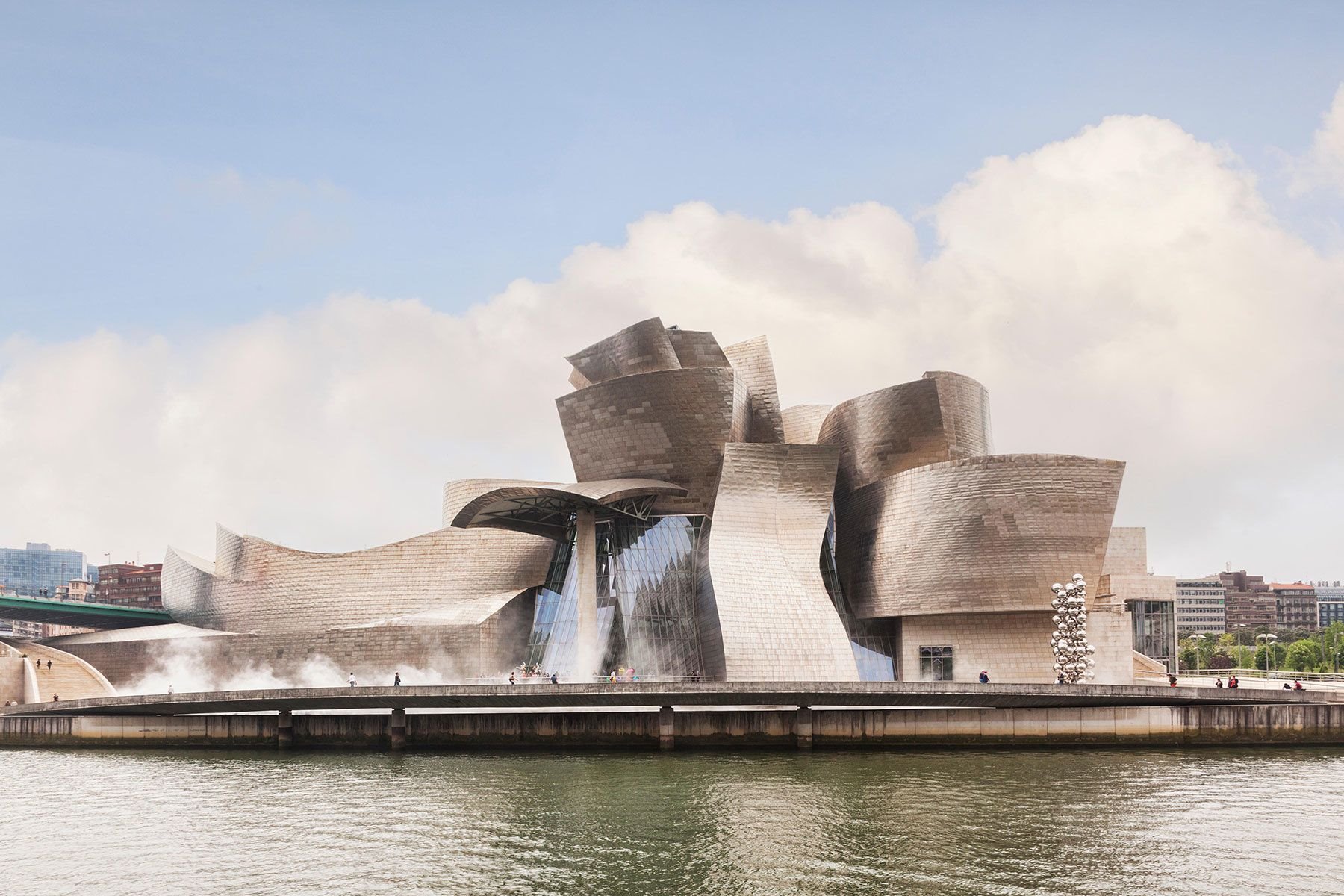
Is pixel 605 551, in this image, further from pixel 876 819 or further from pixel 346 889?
pixel 346 889

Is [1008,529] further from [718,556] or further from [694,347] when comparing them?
[694,347]

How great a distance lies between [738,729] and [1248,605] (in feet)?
524

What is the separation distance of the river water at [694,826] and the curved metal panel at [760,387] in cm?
2068

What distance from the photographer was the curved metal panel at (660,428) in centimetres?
4300

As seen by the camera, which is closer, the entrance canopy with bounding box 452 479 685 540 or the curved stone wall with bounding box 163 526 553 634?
the entrance canopy with bounding box 452 479 685 540

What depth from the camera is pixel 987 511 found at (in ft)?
132

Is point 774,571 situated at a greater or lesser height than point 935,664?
greater

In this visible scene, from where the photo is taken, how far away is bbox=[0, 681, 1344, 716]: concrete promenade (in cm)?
2895

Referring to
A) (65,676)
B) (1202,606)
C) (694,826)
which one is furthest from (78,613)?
(1202,606)

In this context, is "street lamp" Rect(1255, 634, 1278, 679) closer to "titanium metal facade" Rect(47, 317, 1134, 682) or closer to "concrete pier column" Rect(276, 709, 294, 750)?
"titanium metal facade" Rect(47, 317, 1134, 682)

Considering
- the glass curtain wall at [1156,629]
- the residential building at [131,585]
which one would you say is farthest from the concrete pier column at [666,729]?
the residential building at [131,585]

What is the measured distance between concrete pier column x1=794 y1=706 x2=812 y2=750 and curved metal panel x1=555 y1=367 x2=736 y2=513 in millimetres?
14375

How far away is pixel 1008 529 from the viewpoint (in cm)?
3991

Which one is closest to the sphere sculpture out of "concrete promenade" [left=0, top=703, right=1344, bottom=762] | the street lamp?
"concrete promenade" [left=0, top=703, right=1344, bottom=762]
